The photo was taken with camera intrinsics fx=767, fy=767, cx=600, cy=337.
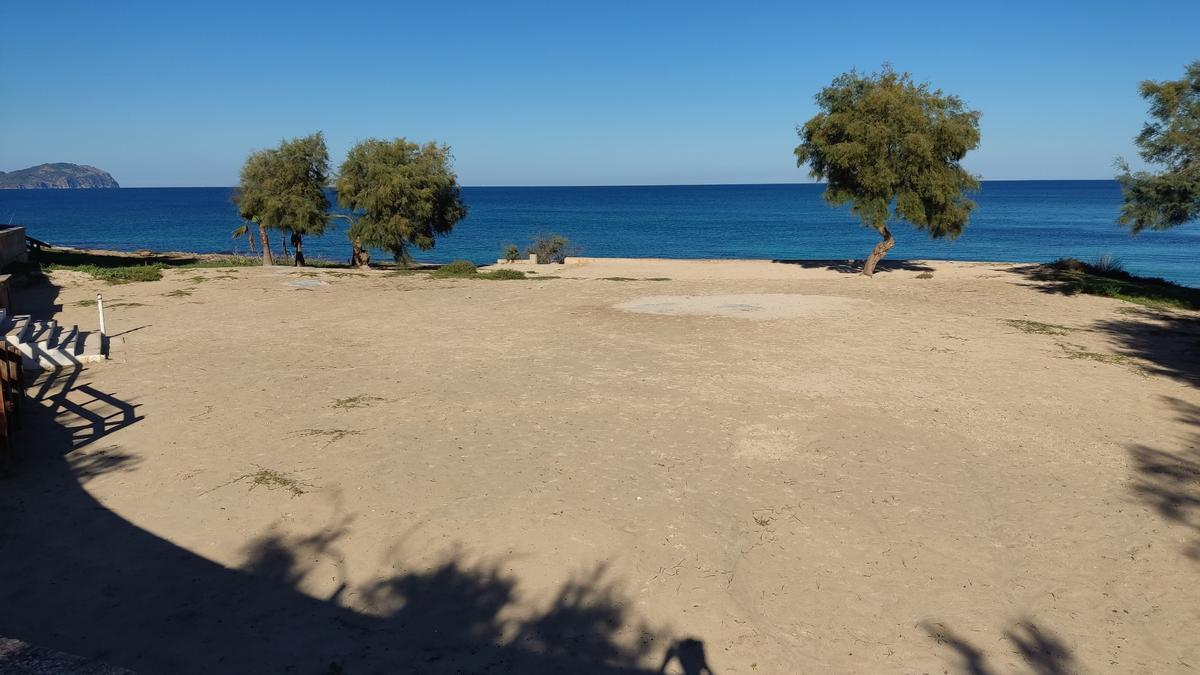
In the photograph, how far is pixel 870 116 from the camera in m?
26.4

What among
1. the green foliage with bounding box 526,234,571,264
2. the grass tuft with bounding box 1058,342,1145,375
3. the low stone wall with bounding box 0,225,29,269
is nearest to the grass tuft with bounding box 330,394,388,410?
the grass tuft with bounding box 1058,342,1145,375

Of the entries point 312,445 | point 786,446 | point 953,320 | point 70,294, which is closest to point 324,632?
point 312,445

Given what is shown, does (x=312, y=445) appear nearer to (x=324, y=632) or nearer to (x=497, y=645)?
(x=324, y=632)

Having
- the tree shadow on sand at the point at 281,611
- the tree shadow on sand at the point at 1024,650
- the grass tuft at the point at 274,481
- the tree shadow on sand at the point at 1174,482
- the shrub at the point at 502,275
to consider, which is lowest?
the tree shadow on sand at the point at 1024,650

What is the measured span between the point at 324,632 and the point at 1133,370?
48.2ft

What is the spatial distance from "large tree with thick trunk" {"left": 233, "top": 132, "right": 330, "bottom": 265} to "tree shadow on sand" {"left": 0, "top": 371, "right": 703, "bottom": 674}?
83.1ft

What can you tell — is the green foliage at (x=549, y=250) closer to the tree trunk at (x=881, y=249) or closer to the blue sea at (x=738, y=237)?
the blue sea at (x=738, y=237)

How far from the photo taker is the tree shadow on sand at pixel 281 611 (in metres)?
5.73

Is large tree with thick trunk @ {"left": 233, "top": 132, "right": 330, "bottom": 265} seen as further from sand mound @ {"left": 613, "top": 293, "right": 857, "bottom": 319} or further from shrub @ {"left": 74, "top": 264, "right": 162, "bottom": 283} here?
sand mound @ {"left": 613, "top": 293, "right": 857, "bottom": 319}

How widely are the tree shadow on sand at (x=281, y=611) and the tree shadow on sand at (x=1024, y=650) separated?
208 centimetres

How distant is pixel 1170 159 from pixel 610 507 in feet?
67.6

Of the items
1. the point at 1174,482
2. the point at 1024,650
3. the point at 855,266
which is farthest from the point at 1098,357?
the point at 855,266

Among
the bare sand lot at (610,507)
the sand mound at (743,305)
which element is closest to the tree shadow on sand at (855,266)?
the sand mound at (743,305)

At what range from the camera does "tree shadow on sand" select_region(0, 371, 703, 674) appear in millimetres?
5727
